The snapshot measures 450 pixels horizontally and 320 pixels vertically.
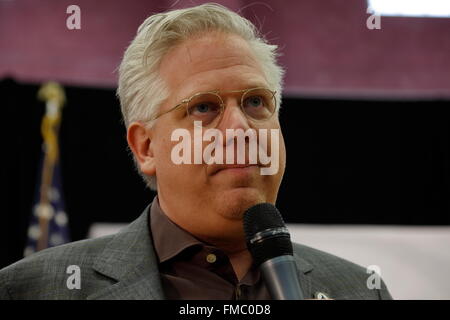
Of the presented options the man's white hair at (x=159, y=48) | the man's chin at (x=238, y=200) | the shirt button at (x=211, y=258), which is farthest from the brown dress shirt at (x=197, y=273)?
the man's white hair at (x=159, y=48)

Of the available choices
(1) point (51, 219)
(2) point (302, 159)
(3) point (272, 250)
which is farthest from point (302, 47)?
(3) point (272, 250)

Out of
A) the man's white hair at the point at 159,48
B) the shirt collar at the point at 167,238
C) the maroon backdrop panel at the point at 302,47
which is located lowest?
the shirt collar at the point at 167,238

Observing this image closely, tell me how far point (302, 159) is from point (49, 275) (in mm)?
1840

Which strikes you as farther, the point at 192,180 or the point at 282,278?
the point at 192,180

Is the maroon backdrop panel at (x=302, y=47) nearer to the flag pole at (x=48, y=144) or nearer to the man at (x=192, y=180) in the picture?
the flag pole at (x=48, y=144)

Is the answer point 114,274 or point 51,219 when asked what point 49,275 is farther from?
point 51,219

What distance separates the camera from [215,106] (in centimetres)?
151

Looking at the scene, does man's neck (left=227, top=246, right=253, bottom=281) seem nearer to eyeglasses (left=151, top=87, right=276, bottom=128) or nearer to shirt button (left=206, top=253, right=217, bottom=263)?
shirt button (left=206, top=253, right=217, bottom=263)

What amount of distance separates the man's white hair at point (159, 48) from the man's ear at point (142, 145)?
0.09ft

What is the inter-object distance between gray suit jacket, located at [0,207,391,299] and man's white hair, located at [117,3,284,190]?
0.93 feet

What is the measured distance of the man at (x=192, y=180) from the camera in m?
1.44

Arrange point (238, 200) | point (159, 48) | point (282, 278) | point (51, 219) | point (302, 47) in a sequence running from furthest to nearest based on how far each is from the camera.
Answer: point (302, 47) → point (51, 219) → point (159, 48) → point (238, 200) → point (282, 278)
